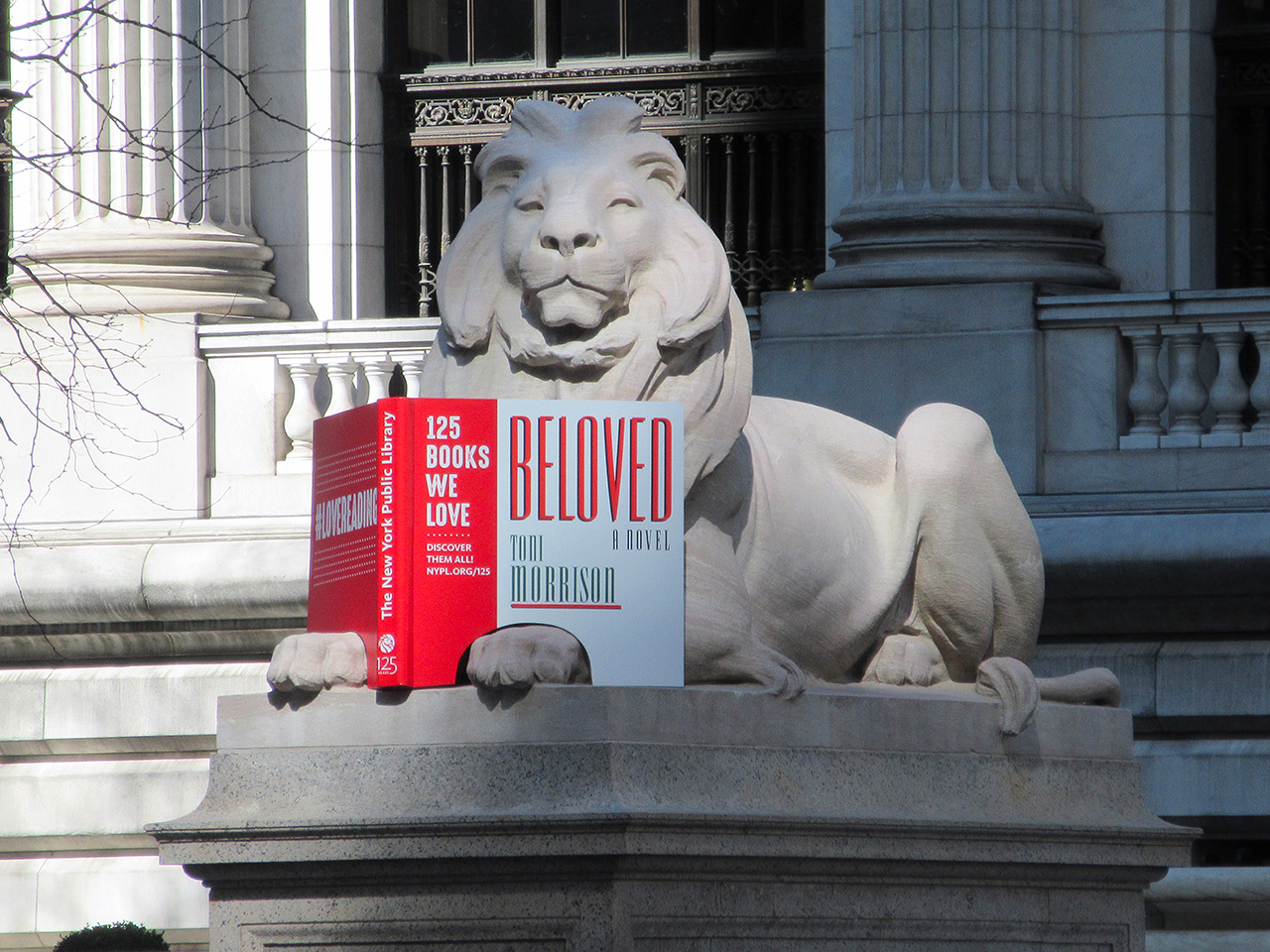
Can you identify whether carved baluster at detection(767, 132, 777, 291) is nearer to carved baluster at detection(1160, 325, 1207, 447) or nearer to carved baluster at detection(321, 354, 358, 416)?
carved baluster at detection(321, 354, 358, 416)

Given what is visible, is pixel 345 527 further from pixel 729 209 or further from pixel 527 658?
pixel 729 209

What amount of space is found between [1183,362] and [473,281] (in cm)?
692

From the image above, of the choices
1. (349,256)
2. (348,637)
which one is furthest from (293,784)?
(349,256)

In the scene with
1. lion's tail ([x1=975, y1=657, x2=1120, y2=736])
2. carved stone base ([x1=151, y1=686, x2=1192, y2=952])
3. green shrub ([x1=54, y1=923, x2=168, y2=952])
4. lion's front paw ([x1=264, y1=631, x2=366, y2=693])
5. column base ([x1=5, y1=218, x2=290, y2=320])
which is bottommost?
green shrub ([x1=54, y1=923, x2=168, y2=952])

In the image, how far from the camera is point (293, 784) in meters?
7.17

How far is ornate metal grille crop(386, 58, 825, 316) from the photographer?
16203 millimetres

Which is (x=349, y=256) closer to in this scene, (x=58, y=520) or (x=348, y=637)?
(x=58, y=520)

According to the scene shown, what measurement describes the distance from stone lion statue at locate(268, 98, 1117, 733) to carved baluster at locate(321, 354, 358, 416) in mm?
6723

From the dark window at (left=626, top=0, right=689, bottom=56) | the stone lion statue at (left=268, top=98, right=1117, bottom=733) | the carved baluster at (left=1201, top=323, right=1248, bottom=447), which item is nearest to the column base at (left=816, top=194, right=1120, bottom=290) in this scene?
the carved baluster at (left=1201, top=323, right=1248, bottom=447)

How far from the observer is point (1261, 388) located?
13516 mm

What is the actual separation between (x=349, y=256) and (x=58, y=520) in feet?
8.47

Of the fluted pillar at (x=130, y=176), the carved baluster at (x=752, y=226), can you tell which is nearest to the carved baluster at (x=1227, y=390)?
the carved baluster at (x=752, y=226)

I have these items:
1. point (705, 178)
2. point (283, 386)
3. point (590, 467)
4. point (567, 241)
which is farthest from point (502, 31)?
point (590, 467)

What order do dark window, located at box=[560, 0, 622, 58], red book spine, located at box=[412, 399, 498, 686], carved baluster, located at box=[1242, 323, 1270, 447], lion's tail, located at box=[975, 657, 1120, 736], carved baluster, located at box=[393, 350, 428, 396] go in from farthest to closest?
dark window, located at box=[560, 0, 622, 58] → carved baluster, located at box=[393, 350, 428, 396] → carved baluster, located at box=[1242, 323, 1270, 447] → lion's tail, located at box=[975, 657, 1120, 736] → red book spine, located at box=[412, 399, 498, 686]
